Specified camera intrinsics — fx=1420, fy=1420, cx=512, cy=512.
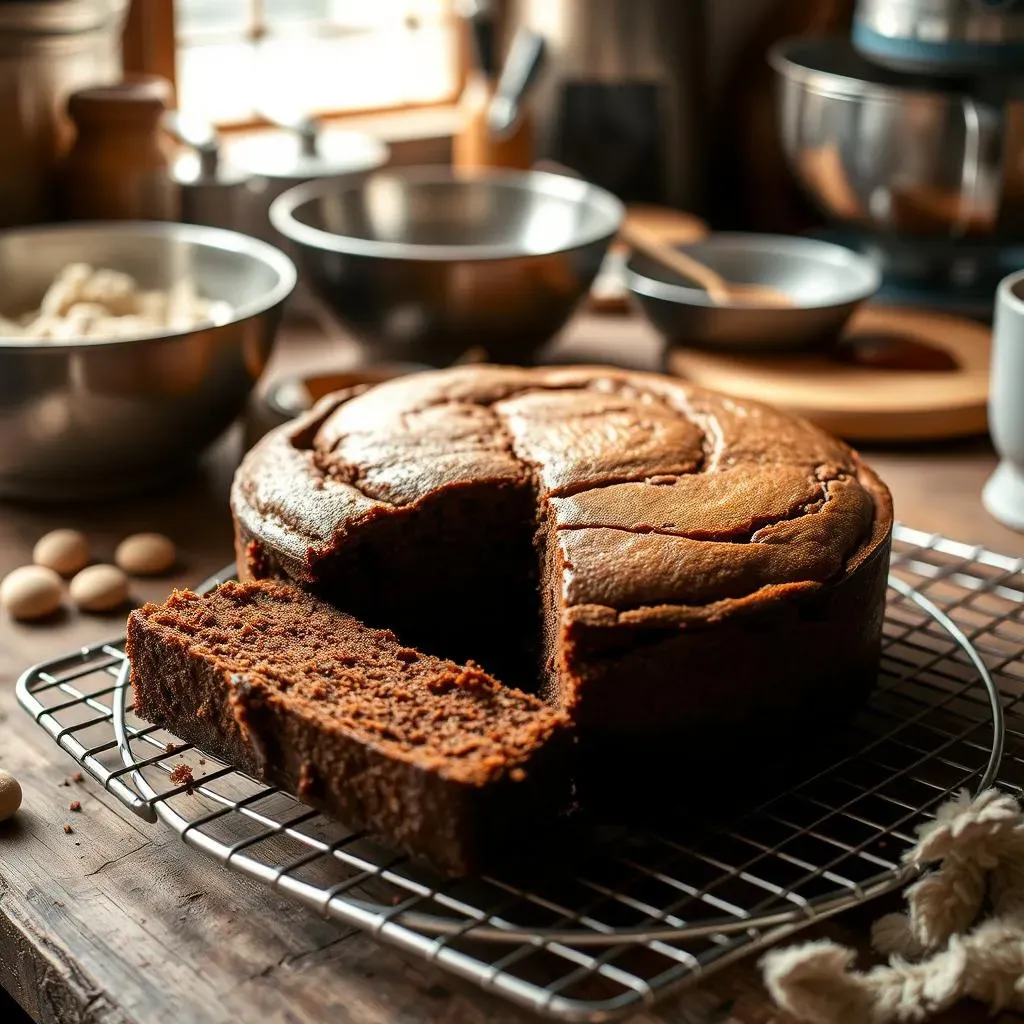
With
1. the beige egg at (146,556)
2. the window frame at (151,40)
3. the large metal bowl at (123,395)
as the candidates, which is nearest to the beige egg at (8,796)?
the beige egg at (146,556)

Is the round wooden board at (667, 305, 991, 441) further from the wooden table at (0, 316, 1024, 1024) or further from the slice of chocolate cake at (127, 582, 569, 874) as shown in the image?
the wooden table at (0, 316, 1024, 1024)

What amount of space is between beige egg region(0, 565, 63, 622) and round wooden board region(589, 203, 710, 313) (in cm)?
153

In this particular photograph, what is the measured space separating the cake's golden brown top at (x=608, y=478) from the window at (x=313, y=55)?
169cm

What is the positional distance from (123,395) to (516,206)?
1.13 m

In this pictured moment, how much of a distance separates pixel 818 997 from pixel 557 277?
5.38 ft

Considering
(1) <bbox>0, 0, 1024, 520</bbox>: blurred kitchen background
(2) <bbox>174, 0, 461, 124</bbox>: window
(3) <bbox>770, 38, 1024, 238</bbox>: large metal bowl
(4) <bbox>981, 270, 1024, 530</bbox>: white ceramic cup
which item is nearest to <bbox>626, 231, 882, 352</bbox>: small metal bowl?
(1) <bbox>0, 0, 1024, 520</bbox>: blurred kitchen background

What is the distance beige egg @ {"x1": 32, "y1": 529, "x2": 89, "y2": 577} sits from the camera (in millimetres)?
1996

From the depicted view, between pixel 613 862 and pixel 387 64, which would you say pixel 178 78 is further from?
pixel 613 862

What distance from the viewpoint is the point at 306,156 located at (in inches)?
117

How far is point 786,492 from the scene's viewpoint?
162 cm

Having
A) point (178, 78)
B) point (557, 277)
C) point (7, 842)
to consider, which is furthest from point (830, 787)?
point (178, 78)

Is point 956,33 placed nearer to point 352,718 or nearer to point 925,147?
point 925,147

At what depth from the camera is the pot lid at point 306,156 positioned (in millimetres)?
2889

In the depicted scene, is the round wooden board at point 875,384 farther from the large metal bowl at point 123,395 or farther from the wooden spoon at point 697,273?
the large metal bowl at point 123,395
